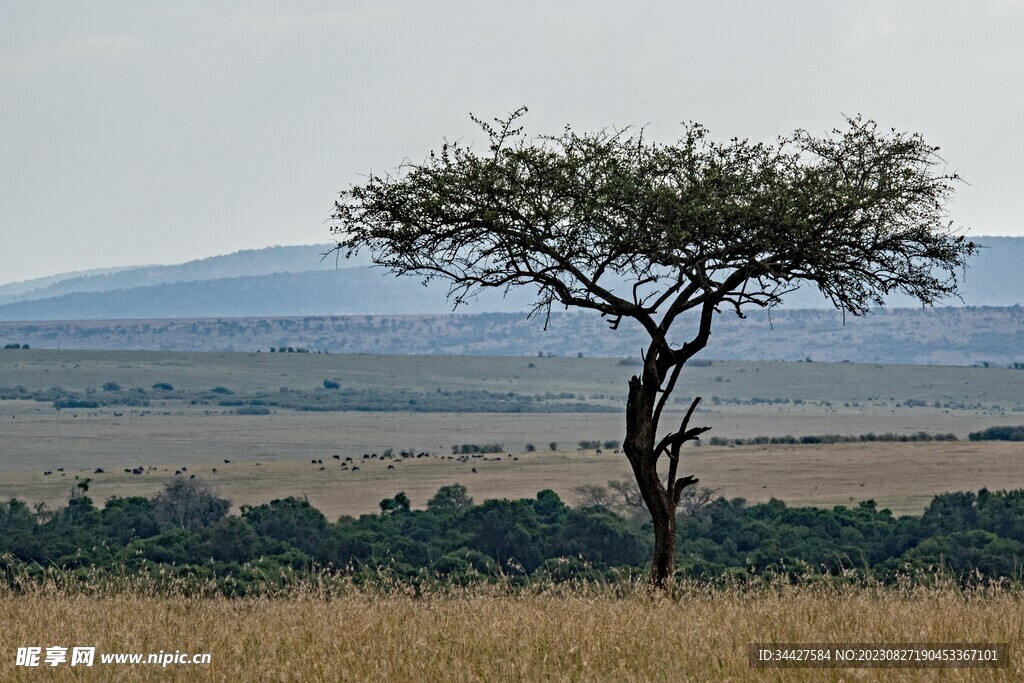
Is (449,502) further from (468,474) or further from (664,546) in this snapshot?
(664,546)

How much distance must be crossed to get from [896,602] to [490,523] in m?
27.9

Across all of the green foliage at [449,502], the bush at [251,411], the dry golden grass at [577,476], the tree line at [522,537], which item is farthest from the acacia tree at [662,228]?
the bush at [251,411]

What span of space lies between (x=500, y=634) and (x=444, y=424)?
367ft

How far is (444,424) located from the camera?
122 metres

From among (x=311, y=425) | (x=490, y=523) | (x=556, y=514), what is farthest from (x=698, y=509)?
(x=311, y=425)

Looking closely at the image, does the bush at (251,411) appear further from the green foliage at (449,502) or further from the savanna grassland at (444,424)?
the green foliage at (449,502)

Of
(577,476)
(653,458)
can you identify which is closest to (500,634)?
(653,458)

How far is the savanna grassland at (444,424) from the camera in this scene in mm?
66938

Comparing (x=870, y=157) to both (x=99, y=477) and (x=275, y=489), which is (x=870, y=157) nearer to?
(x=275, y=489)

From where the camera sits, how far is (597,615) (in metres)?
11.5

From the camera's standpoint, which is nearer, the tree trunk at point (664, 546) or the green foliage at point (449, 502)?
the tree trunk at point (664, 546)

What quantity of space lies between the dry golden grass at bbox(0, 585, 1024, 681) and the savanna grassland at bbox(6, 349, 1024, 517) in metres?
42.8

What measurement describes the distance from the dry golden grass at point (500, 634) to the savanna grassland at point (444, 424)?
42784 mm

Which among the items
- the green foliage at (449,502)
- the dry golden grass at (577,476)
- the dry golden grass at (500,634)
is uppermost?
the dry golden grass at (500,634)
